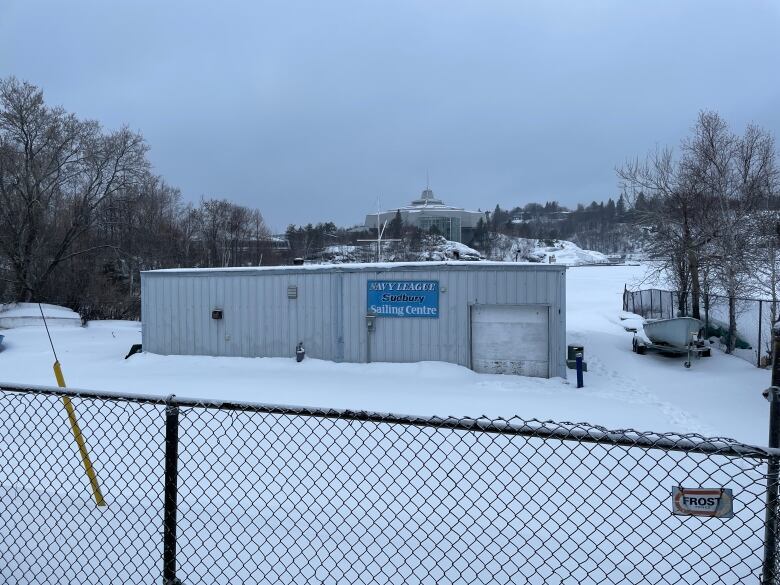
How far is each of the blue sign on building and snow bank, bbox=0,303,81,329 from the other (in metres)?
13.7

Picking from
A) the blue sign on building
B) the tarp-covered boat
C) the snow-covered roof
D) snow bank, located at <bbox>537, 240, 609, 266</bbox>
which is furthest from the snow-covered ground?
snow bank, located at <bbox>537, 240, 609, 266</bbox>

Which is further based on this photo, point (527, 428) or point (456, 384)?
point (456, 384)

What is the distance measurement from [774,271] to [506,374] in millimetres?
7915

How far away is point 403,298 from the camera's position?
→ 567 inches

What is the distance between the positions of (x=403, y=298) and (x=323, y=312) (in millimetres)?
2148

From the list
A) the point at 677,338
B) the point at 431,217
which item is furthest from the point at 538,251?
the point at 677,338

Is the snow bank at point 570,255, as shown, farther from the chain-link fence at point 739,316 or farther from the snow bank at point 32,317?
the snow bank at point 32,317

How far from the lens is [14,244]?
28.9 m

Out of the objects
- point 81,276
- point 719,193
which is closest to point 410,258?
point 81,276

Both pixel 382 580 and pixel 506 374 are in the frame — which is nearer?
pixel 382 580

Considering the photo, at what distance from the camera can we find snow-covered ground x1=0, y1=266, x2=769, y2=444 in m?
9.99

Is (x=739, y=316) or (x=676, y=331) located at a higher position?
(x=739, y=316)

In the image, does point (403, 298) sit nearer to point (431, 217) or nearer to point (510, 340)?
point (510, 340)

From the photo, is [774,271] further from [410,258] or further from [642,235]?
[410,258]
